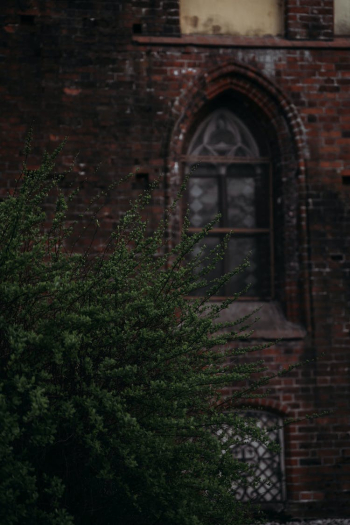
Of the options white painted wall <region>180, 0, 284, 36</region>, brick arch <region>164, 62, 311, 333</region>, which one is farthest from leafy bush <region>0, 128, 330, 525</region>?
white painted wall <region>180, 0, 284, 36</region>

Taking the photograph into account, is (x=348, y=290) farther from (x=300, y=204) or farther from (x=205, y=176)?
(x=205, y=176)

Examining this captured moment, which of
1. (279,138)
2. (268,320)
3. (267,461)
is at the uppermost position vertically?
(279,138)

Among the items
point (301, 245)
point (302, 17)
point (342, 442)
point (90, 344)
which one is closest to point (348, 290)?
point (301, 245)

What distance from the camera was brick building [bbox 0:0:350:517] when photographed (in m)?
7.02

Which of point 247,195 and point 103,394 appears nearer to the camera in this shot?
point 103,394

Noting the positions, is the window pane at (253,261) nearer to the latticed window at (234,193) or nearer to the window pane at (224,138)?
the latticed window at (234,193)

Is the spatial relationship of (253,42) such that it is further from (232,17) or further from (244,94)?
(244,94)

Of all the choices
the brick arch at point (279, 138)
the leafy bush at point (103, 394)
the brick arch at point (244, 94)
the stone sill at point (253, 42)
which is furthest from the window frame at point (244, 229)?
the leafy bush at point (103, 394)

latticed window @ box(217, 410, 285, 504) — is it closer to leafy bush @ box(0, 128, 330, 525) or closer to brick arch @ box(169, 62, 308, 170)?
brick arch @ box(169, 62, 308, 170)

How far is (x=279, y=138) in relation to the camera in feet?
24.5

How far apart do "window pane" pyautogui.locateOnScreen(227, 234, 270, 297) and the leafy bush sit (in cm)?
355

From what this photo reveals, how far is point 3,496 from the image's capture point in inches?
123

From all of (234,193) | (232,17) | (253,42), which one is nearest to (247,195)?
(234,193)

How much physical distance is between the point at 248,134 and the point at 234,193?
670 mm
